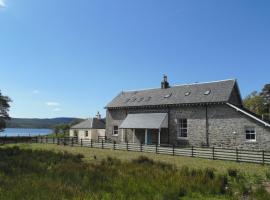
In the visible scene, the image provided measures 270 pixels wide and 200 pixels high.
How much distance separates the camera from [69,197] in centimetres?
855

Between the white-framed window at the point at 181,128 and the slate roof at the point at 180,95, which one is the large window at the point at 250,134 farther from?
the white-framed window at the point at 181,128

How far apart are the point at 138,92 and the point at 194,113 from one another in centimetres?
988

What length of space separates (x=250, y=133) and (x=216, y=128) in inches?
120

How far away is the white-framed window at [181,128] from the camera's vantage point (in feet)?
91.3

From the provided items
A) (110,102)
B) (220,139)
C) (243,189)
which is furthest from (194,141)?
(243,189)

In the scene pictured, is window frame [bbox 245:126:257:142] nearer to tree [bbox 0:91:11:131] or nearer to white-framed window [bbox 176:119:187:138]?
white-framed window [bbox 176:119:187:138]

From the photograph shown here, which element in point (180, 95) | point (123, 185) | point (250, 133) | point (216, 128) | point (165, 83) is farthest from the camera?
point (165, 83)

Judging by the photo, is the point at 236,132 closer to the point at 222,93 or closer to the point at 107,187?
the point at 222,93

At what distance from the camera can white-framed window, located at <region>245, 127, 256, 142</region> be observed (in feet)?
76.5

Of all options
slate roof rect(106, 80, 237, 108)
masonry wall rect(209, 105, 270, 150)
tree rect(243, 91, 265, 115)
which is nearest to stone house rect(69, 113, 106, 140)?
slate roof rect(106, 80, 237, 108)

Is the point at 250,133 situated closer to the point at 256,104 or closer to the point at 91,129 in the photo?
the point at 91,129

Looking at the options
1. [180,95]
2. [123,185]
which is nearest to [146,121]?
[180,95]

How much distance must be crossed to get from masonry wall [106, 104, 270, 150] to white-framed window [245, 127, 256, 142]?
0.92ft

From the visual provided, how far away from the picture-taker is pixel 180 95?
29297mm
